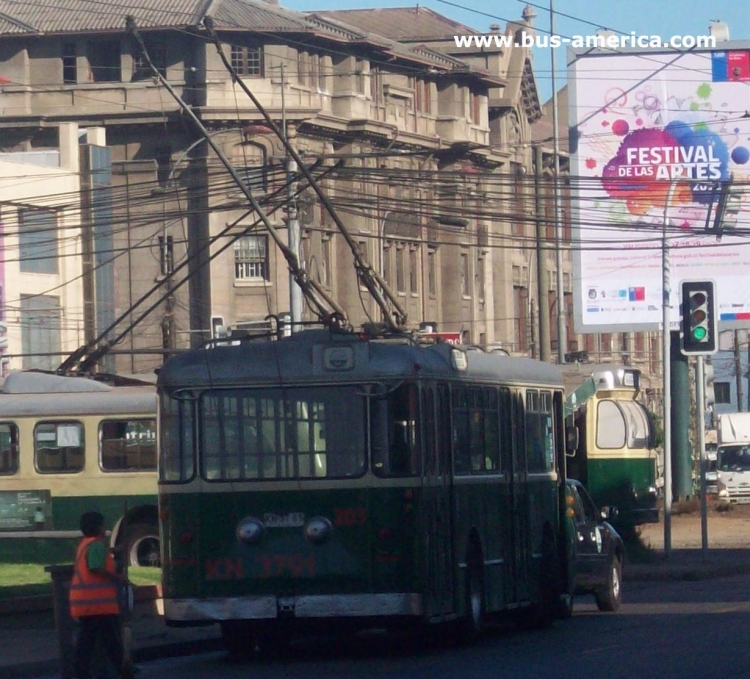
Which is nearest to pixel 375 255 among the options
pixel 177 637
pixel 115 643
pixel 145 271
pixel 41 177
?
pixel 145 271

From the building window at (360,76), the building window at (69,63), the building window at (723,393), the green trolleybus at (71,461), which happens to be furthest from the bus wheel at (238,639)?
the building window at (723,393)

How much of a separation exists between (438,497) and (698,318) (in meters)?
10.6

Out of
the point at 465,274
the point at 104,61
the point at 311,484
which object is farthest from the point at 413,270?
the point at 311,484

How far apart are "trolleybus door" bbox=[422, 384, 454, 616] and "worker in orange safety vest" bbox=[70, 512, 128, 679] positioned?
289 centimetres

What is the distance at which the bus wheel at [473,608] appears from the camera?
14867mm

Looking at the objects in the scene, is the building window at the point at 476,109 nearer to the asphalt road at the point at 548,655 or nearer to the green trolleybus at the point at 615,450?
the green trolleybus at the point at 615,450

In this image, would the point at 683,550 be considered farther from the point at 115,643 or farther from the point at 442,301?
the point at 442,301

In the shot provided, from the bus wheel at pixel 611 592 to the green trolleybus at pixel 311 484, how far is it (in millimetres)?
4052

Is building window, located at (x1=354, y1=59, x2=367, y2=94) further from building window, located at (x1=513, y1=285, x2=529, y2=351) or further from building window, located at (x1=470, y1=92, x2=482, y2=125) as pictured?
building window, located at (x1=513, y1=285, x2=529, y2=351)

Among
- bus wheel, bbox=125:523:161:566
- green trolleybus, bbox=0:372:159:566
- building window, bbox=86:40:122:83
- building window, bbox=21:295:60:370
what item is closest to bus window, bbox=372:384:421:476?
bus wheel, bbox=125:523:161:566

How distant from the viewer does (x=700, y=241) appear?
1577 inches

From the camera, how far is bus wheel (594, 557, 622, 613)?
60.4ft

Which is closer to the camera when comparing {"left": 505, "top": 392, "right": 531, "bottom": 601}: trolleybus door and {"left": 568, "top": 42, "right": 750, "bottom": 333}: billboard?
{"left": 505, "top": 392, "right": 531, "bottom": 601}: trolleybus door

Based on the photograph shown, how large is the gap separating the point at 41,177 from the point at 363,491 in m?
30.8
